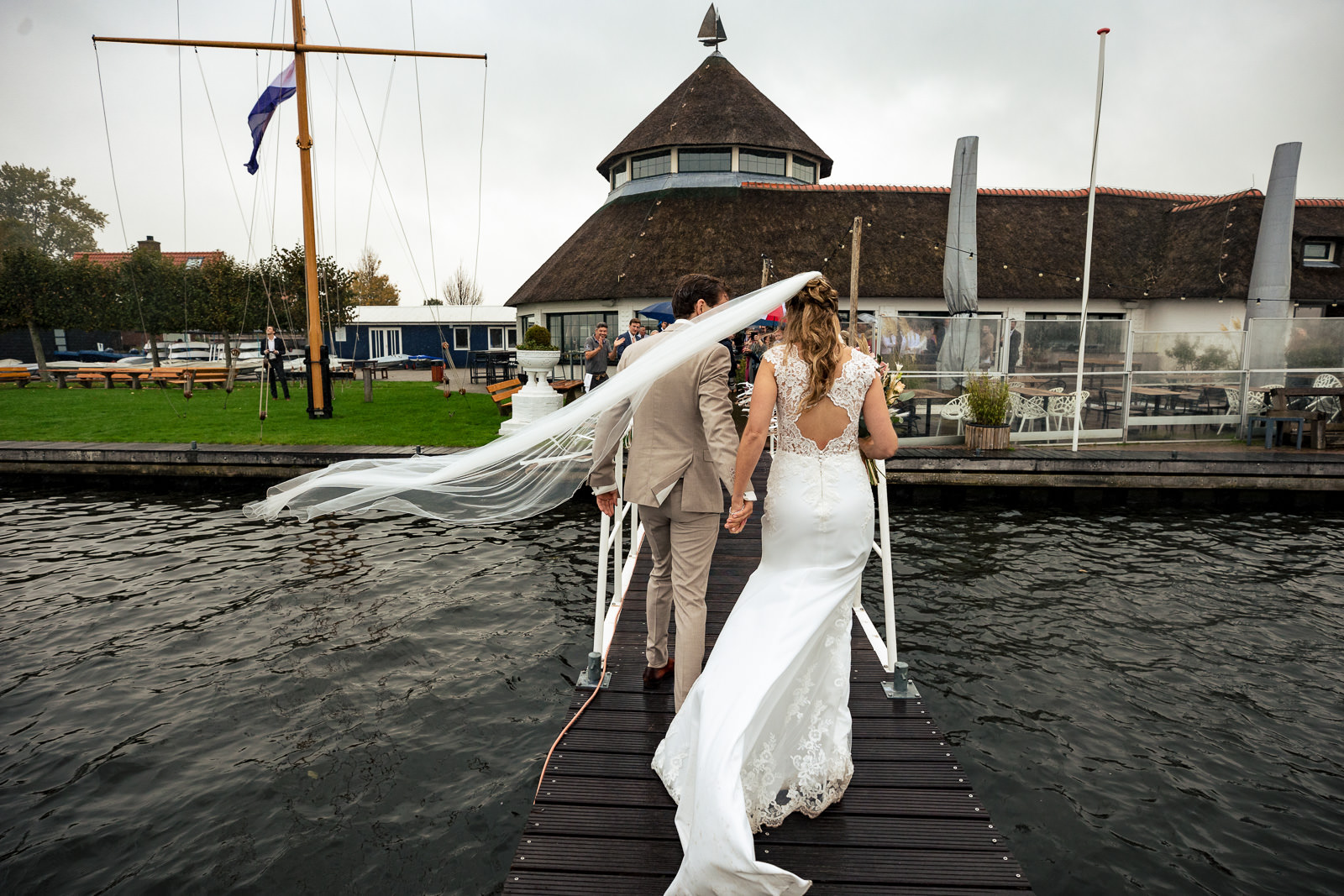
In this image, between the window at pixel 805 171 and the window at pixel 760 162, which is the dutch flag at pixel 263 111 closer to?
the window at pixel 760 162

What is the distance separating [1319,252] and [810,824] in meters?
29.3

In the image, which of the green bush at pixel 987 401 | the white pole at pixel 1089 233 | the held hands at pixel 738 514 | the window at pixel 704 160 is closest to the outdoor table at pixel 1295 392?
the white pole at pixel 1089 233

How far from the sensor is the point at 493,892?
351 cm

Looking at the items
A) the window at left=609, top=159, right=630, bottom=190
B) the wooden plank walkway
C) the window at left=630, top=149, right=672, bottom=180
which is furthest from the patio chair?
the window at left=609, top=159, right=630, bottom=190

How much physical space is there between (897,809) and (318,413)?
646 inches

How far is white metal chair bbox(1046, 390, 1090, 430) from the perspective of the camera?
13562 millimetres

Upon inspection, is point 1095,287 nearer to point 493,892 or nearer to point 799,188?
point 799,188

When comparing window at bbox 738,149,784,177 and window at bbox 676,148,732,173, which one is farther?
window at bbox 738,149,784,177

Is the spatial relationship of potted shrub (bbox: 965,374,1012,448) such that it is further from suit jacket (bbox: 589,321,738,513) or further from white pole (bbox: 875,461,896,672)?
suit jacket (bbox: 589,321,738,513)

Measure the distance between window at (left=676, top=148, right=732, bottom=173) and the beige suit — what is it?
23.8 meters

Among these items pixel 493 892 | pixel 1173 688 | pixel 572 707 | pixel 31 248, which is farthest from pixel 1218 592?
pixel 31 248

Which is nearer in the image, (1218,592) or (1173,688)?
(1173,688)

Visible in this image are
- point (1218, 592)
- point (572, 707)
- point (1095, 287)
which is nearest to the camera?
point (572, 707)

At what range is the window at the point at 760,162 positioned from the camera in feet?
84.1
